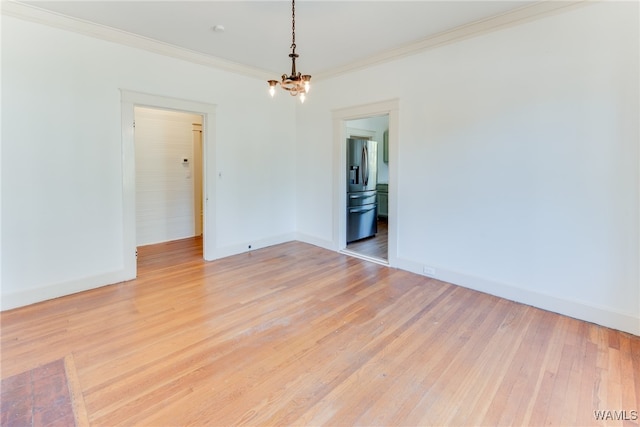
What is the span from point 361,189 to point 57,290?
4.60 metres

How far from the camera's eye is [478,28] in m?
3.38

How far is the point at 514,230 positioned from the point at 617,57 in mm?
1755

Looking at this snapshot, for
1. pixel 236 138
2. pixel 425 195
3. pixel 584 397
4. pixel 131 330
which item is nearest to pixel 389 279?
pixel 425 195

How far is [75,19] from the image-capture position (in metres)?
3.27

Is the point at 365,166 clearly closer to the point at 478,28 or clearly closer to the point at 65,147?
the point at 478,28

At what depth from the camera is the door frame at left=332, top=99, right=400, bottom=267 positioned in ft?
14.0

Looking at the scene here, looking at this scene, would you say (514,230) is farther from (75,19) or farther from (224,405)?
(75,19)

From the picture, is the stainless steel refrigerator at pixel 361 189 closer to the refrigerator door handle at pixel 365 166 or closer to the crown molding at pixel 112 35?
the refrigerator door handle at pixel 365 166

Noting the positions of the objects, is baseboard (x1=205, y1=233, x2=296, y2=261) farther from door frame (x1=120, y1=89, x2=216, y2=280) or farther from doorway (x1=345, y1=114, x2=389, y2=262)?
doorway (x1=345, y1=114, x2=389, y2=262)

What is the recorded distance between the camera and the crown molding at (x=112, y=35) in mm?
3018

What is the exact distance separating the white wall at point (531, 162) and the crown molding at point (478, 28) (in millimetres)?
70
